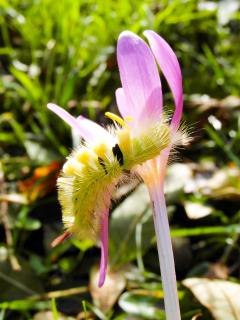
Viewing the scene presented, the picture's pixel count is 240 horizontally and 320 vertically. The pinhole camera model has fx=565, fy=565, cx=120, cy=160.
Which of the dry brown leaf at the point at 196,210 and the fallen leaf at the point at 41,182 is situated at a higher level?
the fallen leaf at the point at 41,182

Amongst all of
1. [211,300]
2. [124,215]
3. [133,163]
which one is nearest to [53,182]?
[124,215]

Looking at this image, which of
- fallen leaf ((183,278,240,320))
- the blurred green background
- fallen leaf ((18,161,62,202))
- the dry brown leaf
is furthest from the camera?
fallen leaf ((18,161,62,202))

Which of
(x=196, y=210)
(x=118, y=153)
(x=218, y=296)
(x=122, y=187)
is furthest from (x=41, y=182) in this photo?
(x=118, y=153)

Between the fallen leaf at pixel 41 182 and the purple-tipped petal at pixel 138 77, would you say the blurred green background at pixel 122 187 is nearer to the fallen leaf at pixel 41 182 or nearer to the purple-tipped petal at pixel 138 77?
the fallen leaf at pixel 41 182

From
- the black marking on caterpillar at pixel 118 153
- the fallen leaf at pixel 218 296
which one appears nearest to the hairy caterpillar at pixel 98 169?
the black marking on caterpillar at pixel 118 153

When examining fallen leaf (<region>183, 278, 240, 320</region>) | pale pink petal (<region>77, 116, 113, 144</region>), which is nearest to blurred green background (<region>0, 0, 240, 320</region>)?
fallen leaf (<region>183, 278, 240, 320</region>)

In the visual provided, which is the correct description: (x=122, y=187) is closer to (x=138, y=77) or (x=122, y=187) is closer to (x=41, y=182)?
(x=41, y=182)

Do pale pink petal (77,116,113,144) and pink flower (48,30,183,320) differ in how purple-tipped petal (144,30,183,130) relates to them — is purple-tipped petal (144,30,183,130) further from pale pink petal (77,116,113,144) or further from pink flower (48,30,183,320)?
pale pink petal (77,116,113,144)
